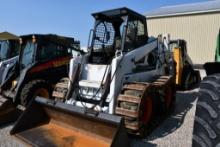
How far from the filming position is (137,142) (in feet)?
18.4

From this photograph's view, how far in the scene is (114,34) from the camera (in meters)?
7.28

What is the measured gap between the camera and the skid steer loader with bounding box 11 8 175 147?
5.05 meters

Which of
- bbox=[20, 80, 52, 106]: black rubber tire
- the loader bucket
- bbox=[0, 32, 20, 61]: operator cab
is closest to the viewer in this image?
the loader bucket

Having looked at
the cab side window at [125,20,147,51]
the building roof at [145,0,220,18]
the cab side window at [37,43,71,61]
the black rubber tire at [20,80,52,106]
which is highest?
the building roof at [145,0,220,18]

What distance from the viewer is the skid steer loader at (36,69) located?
26.8 feet

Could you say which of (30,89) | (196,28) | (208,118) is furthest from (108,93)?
(196,28)

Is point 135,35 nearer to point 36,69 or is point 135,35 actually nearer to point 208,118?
point 36,69

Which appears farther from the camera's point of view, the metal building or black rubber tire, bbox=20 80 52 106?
the metal building

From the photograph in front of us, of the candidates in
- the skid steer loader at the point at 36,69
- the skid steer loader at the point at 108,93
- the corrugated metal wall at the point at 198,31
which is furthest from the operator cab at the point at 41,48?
the corrugated metal wall at the point at 198,31

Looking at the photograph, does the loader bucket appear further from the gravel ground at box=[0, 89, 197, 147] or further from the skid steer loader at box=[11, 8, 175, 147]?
the gravel ground at box=[0, 89, 197, 147]

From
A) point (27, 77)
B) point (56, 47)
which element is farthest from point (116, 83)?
point (56, 47)

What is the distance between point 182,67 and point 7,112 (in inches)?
244

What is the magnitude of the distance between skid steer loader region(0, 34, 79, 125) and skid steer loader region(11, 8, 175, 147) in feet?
4.76

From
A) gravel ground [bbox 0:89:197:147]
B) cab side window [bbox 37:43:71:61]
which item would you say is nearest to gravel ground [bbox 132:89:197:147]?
gravel ground [bbox 0:89:197:147]
